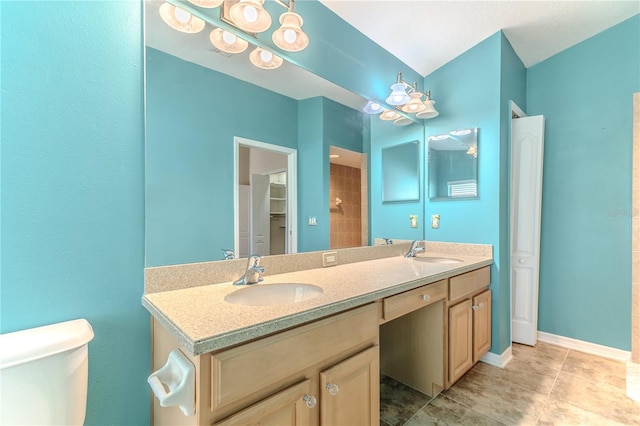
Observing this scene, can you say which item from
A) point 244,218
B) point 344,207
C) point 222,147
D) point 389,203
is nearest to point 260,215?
point 244,218

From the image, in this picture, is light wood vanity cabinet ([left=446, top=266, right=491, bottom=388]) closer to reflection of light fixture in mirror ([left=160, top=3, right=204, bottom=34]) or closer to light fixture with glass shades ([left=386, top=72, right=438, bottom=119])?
light fixture with glass shades ([left=386, top=72, right=438, bottom=119])

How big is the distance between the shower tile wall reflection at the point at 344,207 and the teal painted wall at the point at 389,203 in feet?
0.51

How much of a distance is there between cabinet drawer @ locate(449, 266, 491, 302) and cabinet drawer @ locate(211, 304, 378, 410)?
0.85 metres

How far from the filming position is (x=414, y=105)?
222 cm

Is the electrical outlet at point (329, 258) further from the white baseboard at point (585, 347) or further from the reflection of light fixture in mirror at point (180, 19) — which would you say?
the white baseboard at point (585, 347)

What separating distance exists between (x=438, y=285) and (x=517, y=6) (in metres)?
1.94

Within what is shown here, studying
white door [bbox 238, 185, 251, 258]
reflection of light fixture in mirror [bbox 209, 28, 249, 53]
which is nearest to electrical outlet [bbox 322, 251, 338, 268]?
white door [bbox 238, 185, 251, 258]

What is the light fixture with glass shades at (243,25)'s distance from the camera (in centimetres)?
116

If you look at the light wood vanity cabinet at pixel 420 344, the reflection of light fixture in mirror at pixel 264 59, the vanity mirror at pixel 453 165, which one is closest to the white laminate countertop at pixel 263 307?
the light wood vanity cabinet at pixel 420 344

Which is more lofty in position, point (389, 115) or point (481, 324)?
point (389, 115)

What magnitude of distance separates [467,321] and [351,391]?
112cm

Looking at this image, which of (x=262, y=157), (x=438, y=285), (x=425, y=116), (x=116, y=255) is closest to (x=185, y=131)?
(x=262, y=157)

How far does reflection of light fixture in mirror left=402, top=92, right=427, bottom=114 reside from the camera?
2197 millimetres

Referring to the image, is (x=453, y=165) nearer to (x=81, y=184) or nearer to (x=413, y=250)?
(x=413, y=250)
